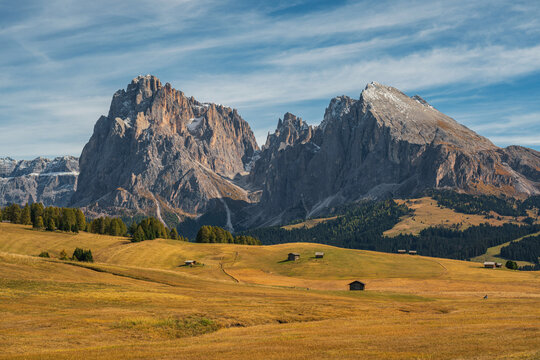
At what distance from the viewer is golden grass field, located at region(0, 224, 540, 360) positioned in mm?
42250

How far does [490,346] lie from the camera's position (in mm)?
41500

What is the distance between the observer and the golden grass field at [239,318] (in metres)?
42.2

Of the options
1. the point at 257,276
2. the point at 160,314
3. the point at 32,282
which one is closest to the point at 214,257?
the point at 257,276

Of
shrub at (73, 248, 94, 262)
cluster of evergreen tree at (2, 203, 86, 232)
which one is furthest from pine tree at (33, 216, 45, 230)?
shrub at (73, 248, 94, 262)

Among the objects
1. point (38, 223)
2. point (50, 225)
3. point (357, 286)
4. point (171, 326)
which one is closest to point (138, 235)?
point (50, 225)

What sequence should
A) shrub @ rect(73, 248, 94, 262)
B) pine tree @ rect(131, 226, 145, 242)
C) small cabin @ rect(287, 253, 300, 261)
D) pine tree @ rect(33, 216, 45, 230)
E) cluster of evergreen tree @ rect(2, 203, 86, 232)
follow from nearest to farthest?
shrub @ rect(73, 248, 94, 262)
small cabin @ rect(287, 253, 300, 261)
pine tree @ rect(33, 216, 45, 230)
cluster of evergreen tree @ rect(2, 203, 86, 232)
pine tree @ rect(131, 226, 145, 242)

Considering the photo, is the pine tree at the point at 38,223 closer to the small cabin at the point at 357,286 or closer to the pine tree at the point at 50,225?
the pine tree at the point at 50,225

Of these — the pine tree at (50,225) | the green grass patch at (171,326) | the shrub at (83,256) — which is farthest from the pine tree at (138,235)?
the green grass patch at (171,326)

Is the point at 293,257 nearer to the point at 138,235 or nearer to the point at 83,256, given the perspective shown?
the point at 138,235

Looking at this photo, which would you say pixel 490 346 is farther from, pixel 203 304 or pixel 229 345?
pixel 203 304

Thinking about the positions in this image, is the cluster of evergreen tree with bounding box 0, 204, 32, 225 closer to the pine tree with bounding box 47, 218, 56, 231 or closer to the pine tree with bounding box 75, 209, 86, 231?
the pine tree with bounding box 47, 218, 56, 231

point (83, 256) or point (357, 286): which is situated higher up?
point (83, 256)

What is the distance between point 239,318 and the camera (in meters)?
62.1

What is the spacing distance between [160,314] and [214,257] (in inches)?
4376
